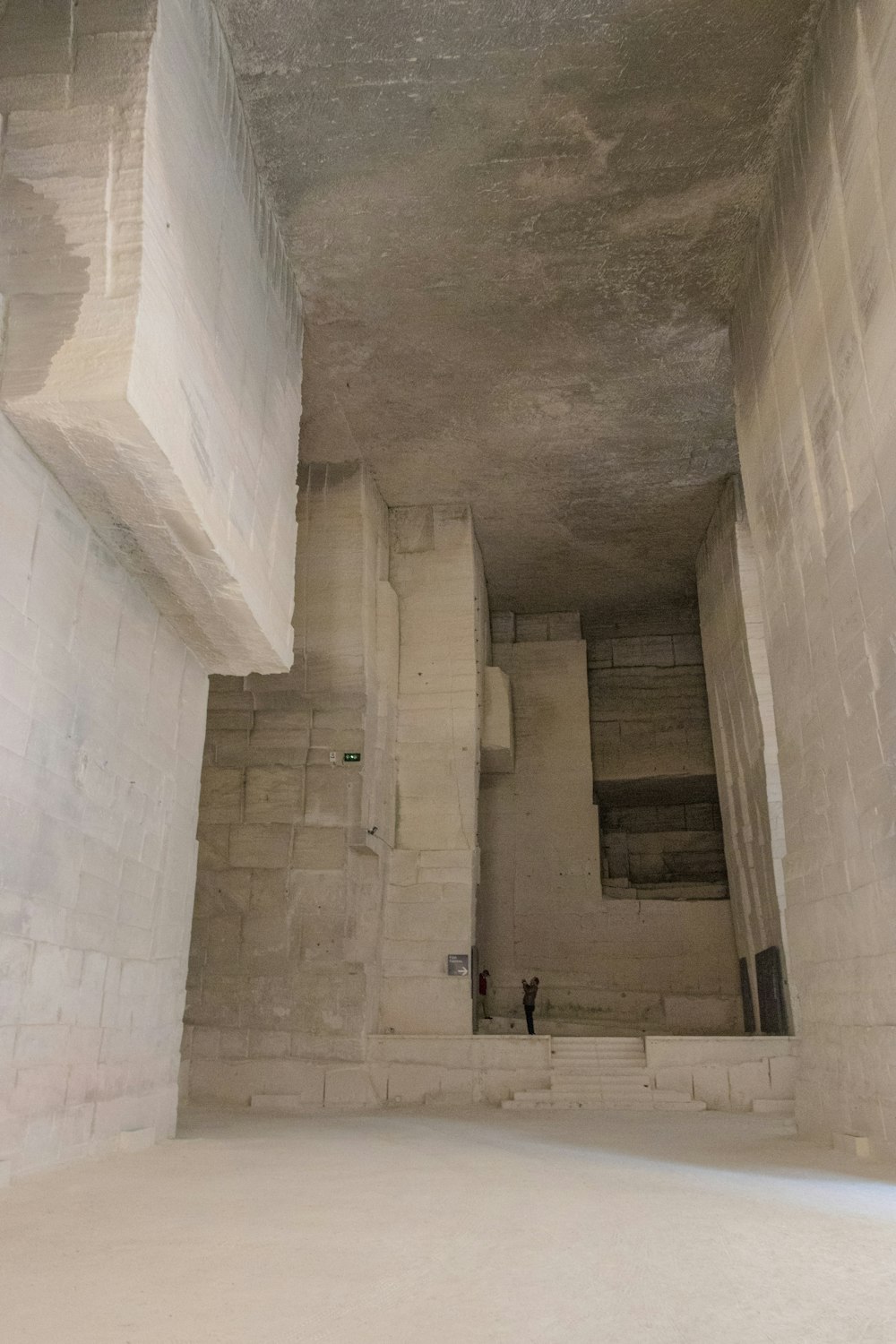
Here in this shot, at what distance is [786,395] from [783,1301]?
255 inches

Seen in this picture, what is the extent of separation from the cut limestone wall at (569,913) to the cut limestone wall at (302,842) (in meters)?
4.05

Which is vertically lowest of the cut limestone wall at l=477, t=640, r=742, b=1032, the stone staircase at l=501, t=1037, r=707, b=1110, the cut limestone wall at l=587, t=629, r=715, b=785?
the stone staircase at l=501, t=1037, r=707, b=1110

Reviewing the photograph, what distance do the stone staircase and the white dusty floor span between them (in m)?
4.33

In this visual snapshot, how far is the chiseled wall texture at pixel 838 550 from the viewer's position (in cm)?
591

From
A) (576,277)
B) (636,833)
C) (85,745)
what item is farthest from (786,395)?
(636,833)

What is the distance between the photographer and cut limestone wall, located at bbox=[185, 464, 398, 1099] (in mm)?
10742

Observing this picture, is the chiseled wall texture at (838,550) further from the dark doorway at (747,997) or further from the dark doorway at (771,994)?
the dark doorway at (747,997)

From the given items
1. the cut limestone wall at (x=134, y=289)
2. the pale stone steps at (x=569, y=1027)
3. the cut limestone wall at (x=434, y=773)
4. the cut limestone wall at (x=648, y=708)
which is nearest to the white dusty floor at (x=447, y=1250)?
the cut limestone wall at (x=134, y=289)

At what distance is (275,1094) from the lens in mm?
10430

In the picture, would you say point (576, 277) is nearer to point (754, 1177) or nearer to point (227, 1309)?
point (754, 1177)

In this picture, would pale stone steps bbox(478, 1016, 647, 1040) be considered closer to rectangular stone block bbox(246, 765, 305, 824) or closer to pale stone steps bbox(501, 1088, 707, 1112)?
pale stone steps bbox(501, 1088, 707, 1112)

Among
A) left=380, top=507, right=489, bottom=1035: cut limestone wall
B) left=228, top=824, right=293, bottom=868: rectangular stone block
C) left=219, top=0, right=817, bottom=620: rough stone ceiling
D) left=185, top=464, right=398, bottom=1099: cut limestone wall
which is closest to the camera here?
left=219, top=0, right=817, bottom=620: rough stone ceiling

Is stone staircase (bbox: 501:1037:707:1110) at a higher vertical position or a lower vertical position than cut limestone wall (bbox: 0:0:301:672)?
lower

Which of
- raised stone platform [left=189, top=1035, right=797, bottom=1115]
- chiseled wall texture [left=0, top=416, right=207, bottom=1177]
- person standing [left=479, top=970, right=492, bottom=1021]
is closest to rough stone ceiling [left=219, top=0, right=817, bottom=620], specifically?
chiseled wall texture [left=0, top=416, right=207, bottom=1177]
